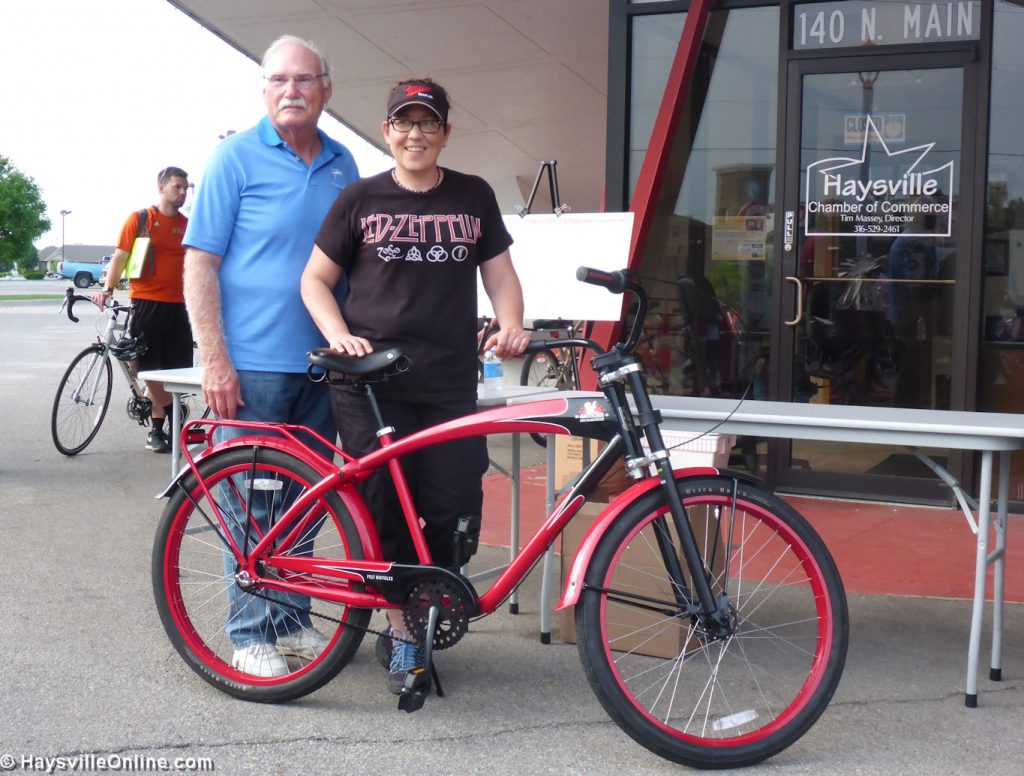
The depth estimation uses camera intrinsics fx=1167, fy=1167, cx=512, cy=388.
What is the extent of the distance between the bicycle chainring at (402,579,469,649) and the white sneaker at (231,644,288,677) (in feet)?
1.81

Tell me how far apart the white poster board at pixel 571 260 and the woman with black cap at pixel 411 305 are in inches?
76.9

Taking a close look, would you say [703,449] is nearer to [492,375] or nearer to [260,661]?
[492,375]

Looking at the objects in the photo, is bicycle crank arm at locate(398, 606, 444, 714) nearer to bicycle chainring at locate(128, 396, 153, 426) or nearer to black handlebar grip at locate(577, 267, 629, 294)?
black handlebar grip at locate(577, 267, 629, 294)

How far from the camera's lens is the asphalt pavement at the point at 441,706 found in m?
3.19

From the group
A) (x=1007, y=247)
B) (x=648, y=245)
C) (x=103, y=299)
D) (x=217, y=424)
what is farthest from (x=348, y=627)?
(x=103, y=299)

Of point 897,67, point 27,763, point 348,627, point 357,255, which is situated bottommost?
point 27,763

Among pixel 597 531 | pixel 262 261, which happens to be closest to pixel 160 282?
pixel 262 261

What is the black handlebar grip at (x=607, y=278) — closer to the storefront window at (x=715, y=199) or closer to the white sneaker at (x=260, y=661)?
the white sneaker at (x=260, y=661)

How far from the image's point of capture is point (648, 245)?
6.97 m

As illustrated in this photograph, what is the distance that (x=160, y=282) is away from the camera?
8.05m

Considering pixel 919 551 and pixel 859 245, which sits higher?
pixel 859 245

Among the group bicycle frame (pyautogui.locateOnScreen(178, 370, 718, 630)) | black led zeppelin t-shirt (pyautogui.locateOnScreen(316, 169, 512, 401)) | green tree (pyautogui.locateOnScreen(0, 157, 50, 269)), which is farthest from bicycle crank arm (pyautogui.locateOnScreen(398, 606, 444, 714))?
green tree (pyautogui.locateOnScreen(0, 157, 50, 269))

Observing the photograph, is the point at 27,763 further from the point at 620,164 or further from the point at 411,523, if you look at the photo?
the point at 620,164

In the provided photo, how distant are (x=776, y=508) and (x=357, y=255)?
1.45 metres
